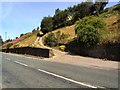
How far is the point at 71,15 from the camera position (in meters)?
96.9

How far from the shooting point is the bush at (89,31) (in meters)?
33.2

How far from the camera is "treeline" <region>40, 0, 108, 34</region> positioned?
88.6 m

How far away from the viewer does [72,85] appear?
11.6m

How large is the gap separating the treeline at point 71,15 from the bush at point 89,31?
49598 mm

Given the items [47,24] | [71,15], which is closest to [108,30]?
[47,24]

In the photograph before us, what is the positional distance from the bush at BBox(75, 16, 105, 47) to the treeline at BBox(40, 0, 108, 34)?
163 feet

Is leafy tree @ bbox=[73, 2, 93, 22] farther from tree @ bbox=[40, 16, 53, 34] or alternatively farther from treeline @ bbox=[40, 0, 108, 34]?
tree @ bbox=[40, 16, 53, 34]

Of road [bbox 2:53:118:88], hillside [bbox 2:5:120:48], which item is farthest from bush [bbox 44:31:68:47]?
road [bbox 2:53:118:88]

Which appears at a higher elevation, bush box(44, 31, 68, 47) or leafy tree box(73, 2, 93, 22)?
leafy tree box(73, 2, 93, 22)

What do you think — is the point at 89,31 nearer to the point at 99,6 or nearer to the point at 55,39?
the point at 55,39

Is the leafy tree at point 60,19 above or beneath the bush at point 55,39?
above

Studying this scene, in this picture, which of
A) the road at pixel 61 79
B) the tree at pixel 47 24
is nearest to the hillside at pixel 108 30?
the tree at pixel 47 24

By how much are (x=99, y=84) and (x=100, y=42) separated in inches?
790

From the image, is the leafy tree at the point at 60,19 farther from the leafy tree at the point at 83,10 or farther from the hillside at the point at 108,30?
the hillside at the point at 108,30
